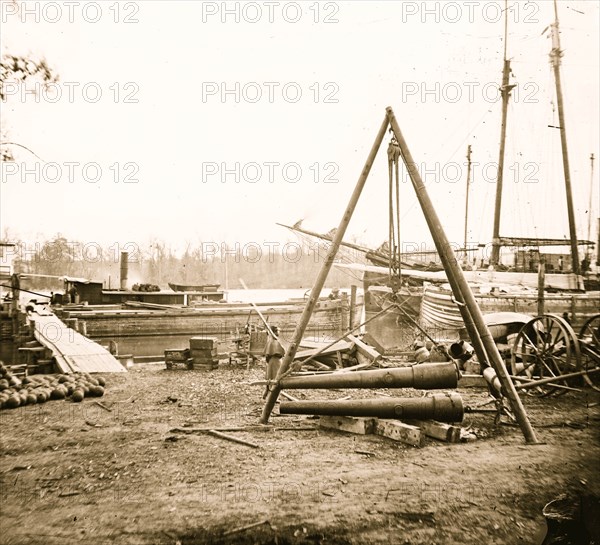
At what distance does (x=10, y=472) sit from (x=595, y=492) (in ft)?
18.3

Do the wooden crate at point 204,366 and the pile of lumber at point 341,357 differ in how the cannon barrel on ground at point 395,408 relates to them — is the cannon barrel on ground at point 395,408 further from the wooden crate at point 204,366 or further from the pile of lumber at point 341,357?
the wooden crate at point 204,366

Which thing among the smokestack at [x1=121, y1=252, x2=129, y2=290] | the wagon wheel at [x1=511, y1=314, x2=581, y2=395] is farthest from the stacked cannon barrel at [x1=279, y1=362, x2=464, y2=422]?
the smokestack at [x1=121, y1=252, x2=129, y2=290]

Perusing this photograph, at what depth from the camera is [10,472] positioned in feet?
14.2

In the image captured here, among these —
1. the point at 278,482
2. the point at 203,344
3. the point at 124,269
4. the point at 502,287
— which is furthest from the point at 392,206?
the point at 124,269

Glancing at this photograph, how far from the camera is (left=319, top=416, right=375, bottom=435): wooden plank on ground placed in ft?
17.6

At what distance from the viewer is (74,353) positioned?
11539 millimetres

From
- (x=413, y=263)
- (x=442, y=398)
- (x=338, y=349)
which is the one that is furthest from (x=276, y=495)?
(x=413, y=263)

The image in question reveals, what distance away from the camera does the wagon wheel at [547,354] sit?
7.50 metres

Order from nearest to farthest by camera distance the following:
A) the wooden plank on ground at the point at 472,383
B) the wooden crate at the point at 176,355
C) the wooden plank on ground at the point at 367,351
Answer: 1. the wooden plank on ground at the point at 472,383
2. the wooden plank on ground at the point at 367,351
3. the wooden crate at the point at 176,355

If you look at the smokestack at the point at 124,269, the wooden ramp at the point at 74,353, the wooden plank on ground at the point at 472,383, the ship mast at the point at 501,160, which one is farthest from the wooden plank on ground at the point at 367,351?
the smokestack at the point at 124,269

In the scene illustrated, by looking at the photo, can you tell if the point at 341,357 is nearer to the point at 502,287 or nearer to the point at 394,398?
the point at 394,398

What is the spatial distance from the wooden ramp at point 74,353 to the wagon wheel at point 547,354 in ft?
30.7

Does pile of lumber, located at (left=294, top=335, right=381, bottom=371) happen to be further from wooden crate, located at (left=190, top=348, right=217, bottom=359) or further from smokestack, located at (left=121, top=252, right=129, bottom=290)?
smokestack, located at (left=121, top=252, right=129, bottom=290)

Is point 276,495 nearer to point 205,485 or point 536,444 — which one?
point 205,485
